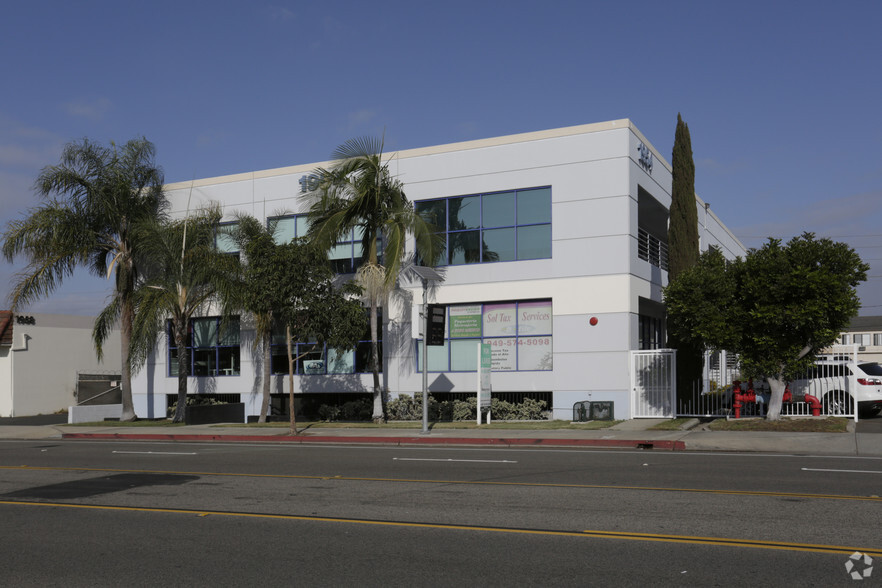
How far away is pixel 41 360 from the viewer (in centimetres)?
4062

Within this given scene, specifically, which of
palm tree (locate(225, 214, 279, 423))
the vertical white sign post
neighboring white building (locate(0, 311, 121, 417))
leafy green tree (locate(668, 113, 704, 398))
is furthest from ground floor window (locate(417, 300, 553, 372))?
neighboring white building (locate(0, 311, 121, 417))

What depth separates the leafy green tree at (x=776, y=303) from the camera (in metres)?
19.7

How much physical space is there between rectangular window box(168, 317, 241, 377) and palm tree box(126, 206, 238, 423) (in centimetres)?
277

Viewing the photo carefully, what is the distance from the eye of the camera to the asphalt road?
671cm

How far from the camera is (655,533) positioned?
26.0 ft

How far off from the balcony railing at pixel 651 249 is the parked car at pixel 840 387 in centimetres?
638

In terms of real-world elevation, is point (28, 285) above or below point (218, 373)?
above

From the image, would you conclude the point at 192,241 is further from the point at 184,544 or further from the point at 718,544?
the point at 718,544

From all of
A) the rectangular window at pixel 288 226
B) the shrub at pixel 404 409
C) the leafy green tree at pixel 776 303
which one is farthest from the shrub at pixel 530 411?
the rectangular window at pixel 288 226

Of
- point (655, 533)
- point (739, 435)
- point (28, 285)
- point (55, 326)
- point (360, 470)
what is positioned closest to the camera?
point (655, 533)

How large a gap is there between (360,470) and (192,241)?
1726 centimetres

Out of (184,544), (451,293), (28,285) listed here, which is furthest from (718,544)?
(28,285)

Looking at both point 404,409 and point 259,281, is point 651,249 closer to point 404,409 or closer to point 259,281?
point 404,409

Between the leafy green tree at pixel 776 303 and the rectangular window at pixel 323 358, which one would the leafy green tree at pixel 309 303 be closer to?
the rectangular window at pixel 323 358
